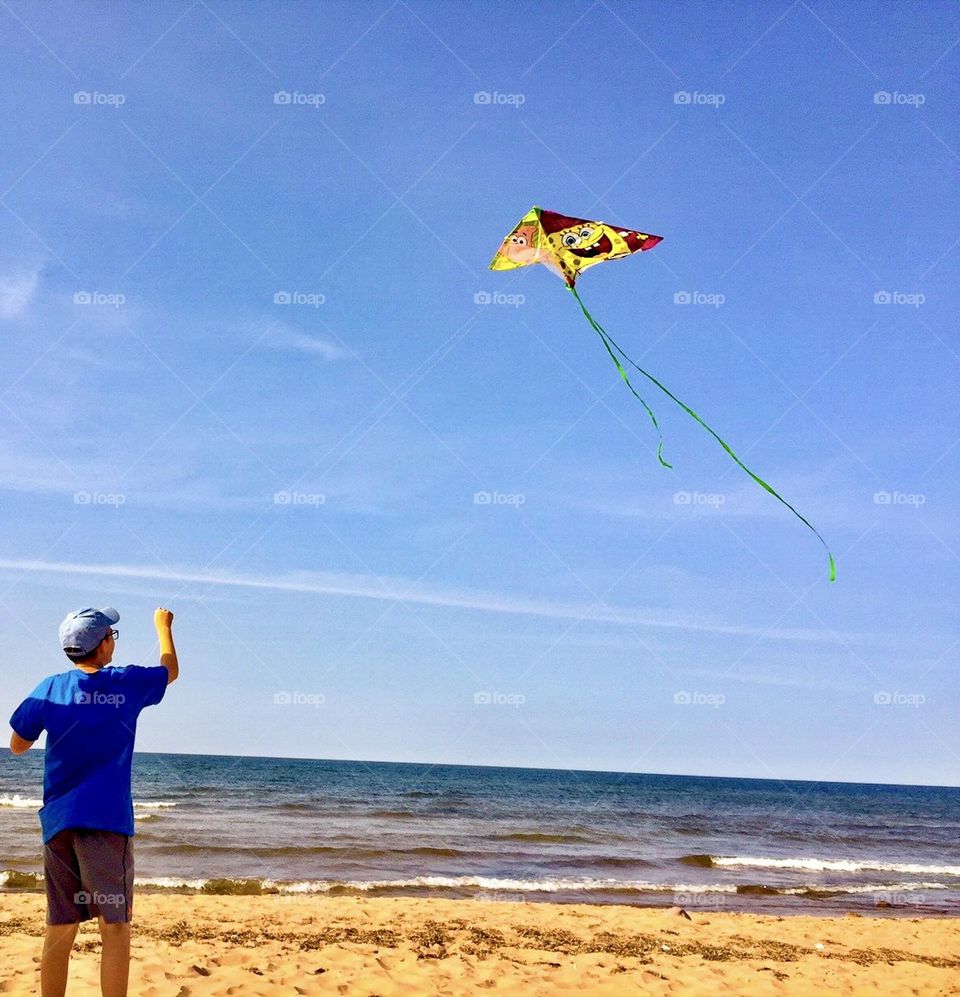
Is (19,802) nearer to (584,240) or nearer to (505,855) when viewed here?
(505,855)

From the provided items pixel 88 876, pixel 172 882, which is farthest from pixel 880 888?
pixel 88 876

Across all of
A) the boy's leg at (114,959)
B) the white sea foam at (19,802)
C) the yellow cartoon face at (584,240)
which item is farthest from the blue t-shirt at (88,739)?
the white sea foam at (19,802)

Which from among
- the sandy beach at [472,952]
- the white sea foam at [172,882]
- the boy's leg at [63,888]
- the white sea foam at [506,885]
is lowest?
the white sea foam at [506,885]

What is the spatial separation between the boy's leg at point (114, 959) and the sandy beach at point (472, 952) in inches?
74.1

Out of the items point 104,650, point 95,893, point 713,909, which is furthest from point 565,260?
point 713,909

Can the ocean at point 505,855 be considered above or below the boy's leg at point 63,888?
below

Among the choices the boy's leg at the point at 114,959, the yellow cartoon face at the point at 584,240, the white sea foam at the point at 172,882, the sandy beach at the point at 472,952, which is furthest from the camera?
the white sea foam at the point at 172,882

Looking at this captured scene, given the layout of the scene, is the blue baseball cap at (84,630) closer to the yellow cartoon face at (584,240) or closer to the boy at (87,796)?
the boy at (87,796)

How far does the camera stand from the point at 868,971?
650 cm

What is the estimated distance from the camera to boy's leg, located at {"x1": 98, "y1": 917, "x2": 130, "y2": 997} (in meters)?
2.87

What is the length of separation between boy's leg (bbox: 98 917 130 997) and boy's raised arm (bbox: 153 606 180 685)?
31.9 inches

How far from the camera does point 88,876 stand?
2.89 meters

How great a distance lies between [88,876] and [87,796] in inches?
10.2

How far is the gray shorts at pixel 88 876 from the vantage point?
288 centimetres
